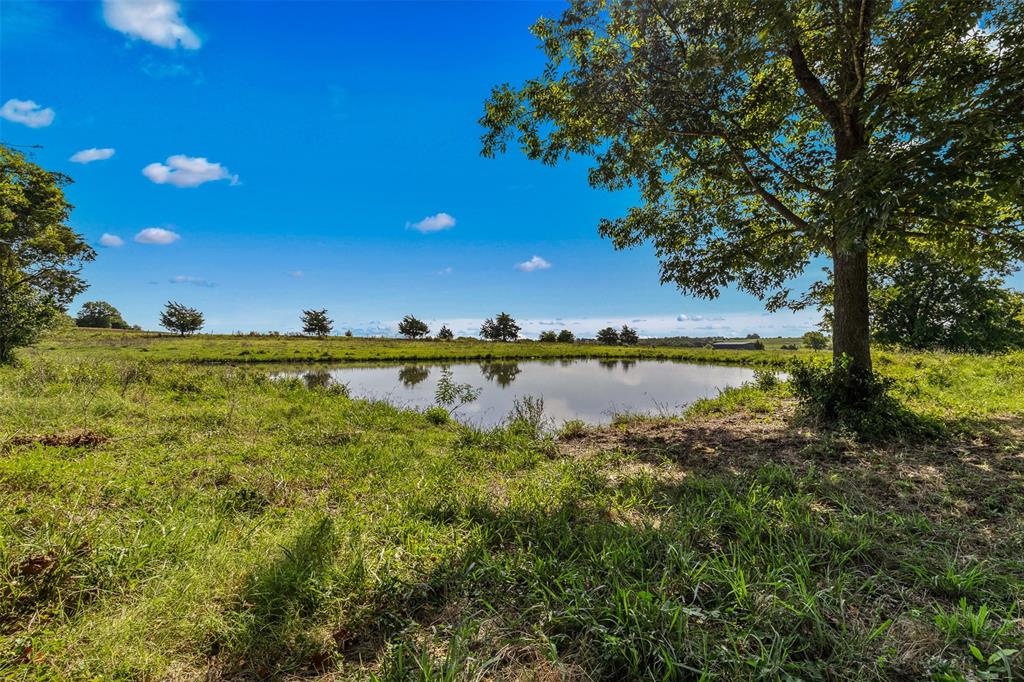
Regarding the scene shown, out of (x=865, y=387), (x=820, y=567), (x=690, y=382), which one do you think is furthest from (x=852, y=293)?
(x=690, y=382)

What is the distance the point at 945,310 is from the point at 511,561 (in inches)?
1557

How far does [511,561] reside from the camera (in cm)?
301

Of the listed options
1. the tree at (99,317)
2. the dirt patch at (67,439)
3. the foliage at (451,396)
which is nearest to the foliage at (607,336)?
the foliage at (451,396)

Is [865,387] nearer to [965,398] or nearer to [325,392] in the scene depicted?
[965,398]

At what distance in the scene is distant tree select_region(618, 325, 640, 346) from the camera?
80.8 metres

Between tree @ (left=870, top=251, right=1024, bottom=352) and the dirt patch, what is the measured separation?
129ft

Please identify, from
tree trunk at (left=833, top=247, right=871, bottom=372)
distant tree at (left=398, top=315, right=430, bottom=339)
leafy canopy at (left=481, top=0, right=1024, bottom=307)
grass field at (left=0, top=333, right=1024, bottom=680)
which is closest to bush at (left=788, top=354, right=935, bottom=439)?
tree trunk at (left=833, top=247, right=871, bottom=372)

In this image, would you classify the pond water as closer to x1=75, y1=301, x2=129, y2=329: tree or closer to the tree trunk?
the tree trunk

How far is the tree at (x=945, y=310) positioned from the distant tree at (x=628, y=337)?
170ft

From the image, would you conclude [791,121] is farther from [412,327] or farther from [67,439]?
[412,327]

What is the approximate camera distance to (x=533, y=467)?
5.98 meters

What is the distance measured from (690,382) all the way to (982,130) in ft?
58.4

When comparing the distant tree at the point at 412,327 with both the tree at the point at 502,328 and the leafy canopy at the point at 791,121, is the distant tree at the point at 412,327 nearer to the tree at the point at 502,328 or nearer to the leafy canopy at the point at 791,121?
the tree at the point at 502,328

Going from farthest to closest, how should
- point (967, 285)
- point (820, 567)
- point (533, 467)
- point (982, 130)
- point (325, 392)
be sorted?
point (967, 285) → point (325, 392) → point (533, 467) → point (982, 130) → point (820, 567)
